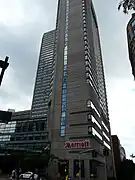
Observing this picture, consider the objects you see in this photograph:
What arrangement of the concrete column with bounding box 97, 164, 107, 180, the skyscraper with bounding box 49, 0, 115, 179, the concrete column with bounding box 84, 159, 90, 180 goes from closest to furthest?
1. the concrete column with bounding box 84, 159, 90, 180
2. the skyscraper with bounding box 49, 0, 115, 179
3. the concrete column with bounding box 97, 164, 107, 180

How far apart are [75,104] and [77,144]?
47.9 feet

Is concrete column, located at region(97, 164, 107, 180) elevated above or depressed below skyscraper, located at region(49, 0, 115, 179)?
below

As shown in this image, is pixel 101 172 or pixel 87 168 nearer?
pixel 87 168

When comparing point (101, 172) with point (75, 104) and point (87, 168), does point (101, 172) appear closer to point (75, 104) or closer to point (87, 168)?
point (87, 168)

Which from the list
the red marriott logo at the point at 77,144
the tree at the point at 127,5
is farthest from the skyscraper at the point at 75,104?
the tree at the point at 127,5

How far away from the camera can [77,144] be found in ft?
202

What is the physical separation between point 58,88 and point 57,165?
96.5 ft

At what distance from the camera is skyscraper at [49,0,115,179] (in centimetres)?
6119

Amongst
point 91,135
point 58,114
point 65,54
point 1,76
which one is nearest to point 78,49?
point 65,54

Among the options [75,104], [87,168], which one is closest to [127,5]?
[87,168]

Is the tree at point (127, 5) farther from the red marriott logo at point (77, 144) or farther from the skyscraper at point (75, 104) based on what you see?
the red marriott logo at point (77, 144)

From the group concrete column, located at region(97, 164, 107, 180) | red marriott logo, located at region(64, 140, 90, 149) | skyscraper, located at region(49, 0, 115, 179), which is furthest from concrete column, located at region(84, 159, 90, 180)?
concrete column, located at region(97, 164, 107, 180)

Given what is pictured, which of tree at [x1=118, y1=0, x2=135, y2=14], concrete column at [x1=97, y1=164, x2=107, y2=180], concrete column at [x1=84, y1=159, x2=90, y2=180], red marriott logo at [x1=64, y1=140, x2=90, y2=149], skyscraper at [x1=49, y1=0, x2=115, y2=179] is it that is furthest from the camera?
concrete column at [x1=97, y1=164, x2=107, y2=180]

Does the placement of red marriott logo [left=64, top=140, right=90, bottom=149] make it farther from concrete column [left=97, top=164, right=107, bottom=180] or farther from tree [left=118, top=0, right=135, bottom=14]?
tree [left=118, top=0, right=135, bottom=14]
